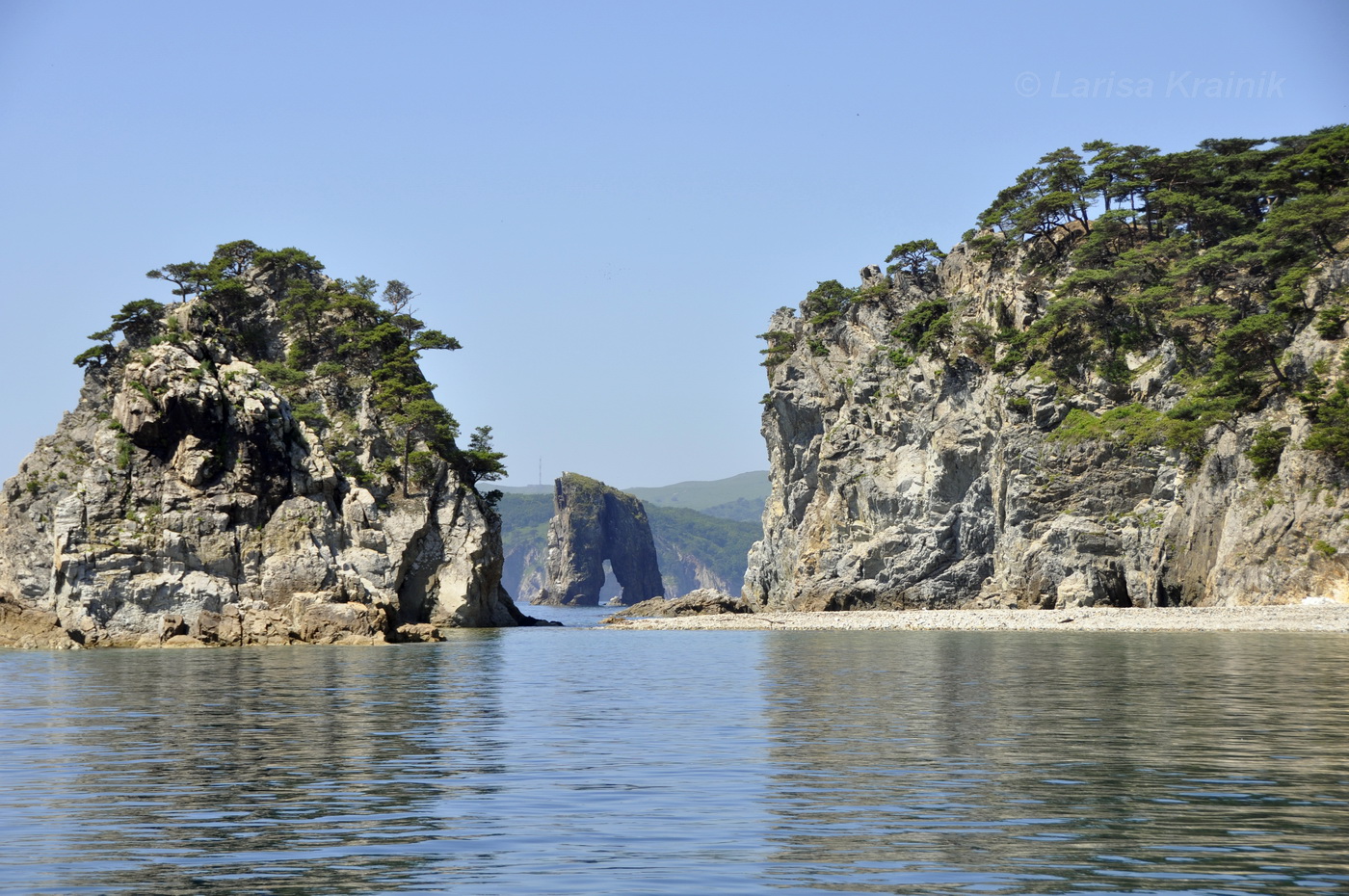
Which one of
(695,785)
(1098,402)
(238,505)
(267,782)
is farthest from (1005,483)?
(267,782)

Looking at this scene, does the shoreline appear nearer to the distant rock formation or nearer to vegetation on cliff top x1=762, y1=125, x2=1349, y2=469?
vegetation on cliff top x1=762, y1=125, x2=1349, y2=469

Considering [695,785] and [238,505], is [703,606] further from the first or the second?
[695,785]

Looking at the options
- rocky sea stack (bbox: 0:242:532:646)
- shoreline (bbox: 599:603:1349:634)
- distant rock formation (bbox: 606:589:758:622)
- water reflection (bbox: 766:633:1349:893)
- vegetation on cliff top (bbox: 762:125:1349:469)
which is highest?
vegetation on cliff top (bbox: 762:125:1349:469)

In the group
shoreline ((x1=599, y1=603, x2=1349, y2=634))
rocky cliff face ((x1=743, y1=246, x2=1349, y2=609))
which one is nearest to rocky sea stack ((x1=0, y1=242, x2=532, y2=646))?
shoreline ((x1=599, y1=603, x2=1349, y2=634))

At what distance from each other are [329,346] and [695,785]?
277ft

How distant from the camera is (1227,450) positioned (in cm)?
7169

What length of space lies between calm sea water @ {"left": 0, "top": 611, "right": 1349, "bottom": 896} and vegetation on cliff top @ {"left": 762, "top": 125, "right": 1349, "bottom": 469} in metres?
41.3

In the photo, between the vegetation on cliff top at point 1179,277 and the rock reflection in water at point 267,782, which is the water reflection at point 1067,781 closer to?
the rock reflection in water at point 267,782

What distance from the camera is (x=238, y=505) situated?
70562mm

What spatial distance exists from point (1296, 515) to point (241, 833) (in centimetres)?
6507

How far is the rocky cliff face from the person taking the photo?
221 feet

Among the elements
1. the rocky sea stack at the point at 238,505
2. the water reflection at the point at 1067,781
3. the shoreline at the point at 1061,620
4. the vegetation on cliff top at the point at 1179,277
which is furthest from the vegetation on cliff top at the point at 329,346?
the water reflection at the point at 1067,781

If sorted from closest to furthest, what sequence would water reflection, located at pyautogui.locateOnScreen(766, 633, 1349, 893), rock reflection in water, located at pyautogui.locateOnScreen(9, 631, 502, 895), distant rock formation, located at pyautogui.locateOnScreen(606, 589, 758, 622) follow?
water reflection, located at pyautogui.locateOnScreen(766, 633, 1349, 893)
rock reflection in water, located at pyautogui.locateOnScreen(9, 631, 502, 895)
distant rock formation, located at pyautogui.locateOnScreen(606, 589, 758, 622)

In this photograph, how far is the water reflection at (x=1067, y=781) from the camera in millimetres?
11312
